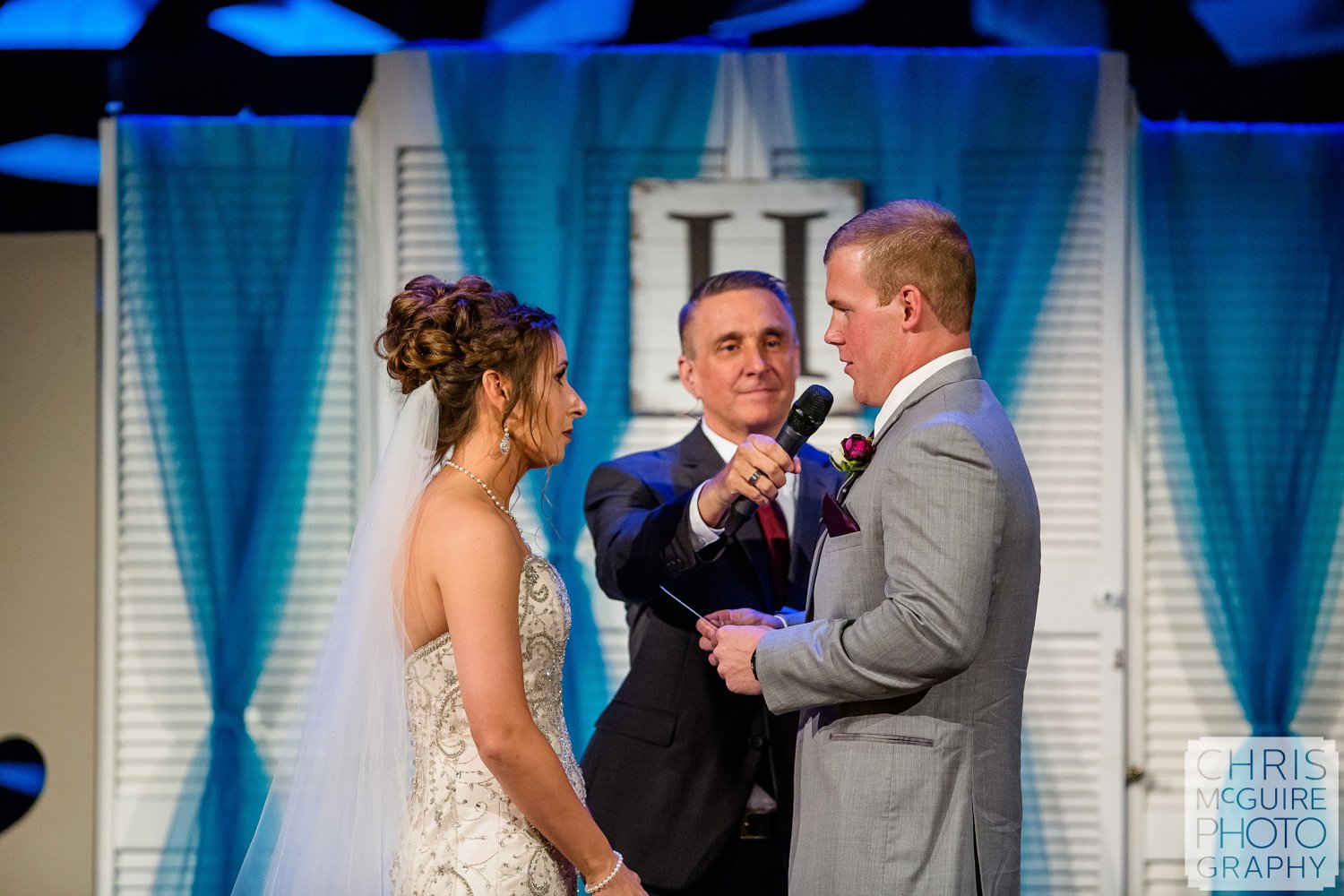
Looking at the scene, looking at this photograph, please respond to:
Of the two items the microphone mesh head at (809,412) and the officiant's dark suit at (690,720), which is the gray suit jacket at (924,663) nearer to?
the microphone mesh head at (809,412)

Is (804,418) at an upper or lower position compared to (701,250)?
lower

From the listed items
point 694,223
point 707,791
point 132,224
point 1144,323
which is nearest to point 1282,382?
point 1144,323

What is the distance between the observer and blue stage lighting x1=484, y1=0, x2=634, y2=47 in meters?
3.78

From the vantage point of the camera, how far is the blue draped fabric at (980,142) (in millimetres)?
3764

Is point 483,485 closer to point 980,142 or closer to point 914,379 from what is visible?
point 914,379

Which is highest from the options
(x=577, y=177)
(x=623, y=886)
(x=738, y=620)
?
(x=577, y=177)

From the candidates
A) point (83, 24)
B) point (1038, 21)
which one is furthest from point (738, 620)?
point (83, 24)

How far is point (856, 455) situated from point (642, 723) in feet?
2.73

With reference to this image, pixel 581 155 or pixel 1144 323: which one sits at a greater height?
pixel 581 155

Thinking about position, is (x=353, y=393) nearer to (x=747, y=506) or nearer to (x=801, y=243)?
(x=801, y=243)

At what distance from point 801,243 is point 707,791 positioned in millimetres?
1876

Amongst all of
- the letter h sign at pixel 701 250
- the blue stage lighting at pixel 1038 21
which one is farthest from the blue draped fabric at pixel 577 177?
the blue stage lighting at pixel 1038 21

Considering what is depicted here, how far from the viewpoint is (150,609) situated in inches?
149

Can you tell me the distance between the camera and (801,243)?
Result: 12.3ft
